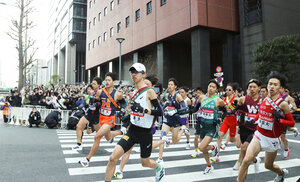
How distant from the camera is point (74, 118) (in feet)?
40.1

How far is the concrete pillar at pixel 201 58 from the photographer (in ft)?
71.5

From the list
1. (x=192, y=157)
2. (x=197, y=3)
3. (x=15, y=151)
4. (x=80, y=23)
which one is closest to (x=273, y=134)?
(x=192, y=157)

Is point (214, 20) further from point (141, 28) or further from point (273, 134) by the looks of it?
point (273, 134)

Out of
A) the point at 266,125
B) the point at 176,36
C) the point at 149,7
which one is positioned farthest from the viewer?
the point at 149,7

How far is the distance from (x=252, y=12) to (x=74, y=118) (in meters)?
20.5

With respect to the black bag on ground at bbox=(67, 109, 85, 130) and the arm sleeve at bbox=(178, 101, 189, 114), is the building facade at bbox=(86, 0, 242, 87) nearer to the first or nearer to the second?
the black bag on ground at bbox=(67, 109, 85, 130)

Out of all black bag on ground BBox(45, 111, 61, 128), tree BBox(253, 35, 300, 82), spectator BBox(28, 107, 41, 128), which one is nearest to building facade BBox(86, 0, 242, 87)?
tree BBox(253, 35, 300, 82)

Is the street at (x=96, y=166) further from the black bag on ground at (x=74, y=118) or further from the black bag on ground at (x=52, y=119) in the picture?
the black bag on ground at (x=52, y=119)

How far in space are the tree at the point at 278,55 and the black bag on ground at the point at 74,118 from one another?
1613cm

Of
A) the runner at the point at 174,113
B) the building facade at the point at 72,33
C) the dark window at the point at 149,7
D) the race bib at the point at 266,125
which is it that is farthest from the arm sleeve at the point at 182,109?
the building facade at the point at 72,33

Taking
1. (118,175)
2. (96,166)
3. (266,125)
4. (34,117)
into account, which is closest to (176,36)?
(34,117)

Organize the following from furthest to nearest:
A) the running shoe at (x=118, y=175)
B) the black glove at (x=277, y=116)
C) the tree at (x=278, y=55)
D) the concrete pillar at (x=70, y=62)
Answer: the concrete pillar at (x=70, y=62) → the tree at (x=278, y=55) → the running shoe at (x=118, y=175) → the black glove at (x=277, y=116)

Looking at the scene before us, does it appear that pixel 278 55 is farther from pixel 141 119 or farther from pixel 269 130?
pixel 141 119

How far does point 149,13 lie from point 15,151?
24181 mm
